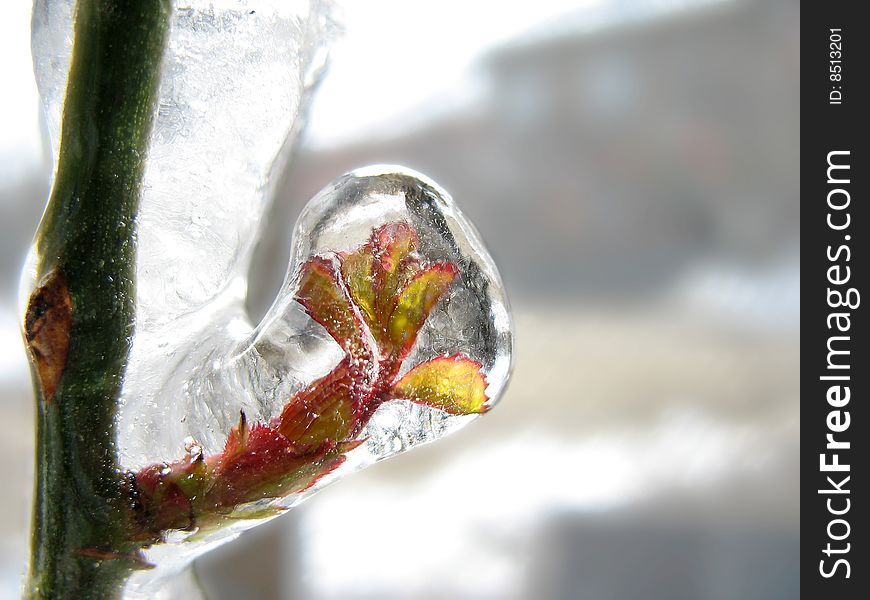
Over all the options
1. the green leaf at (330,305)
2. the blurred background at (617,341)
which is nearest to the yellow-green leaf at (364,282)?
the green leaf at (330,305)

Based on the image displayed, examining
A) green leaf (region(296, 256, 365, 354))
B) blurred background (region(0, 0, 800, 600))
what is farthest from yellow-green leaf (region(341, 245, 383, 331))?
blurred background (region(0, 0, 800, 600))

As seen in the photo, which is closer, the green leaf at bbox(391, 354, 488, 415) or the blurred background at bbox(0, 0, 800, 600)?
the green leaf at bbox(391, 354, 488, 415)

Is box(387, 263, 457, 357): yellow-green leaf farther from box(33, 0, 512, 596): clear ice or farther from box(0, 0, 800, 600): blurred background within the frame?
box(0, 0, 800, 600): blurred background

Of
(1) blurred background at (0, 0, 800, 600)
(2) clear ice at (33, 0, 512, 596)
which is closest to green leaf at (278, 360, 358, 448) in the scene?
(2) clear ice at (33, 0, 512, 596)

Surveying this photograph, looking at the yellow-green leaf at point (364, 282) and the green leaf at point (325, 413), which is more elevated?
the yellow-green leaf at point (364, 282)

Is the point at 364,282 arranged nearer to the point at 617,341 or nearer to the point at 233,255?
the point at 233,255

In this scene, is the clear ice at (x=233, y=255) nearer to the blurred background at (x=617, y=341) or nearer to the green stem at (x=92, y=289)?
the green stem at (x=92, y=289)

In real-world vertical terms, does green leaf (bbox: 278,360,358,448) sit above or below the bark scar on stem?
below

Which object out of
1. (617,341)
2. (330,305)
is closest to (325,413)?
(330,305)
